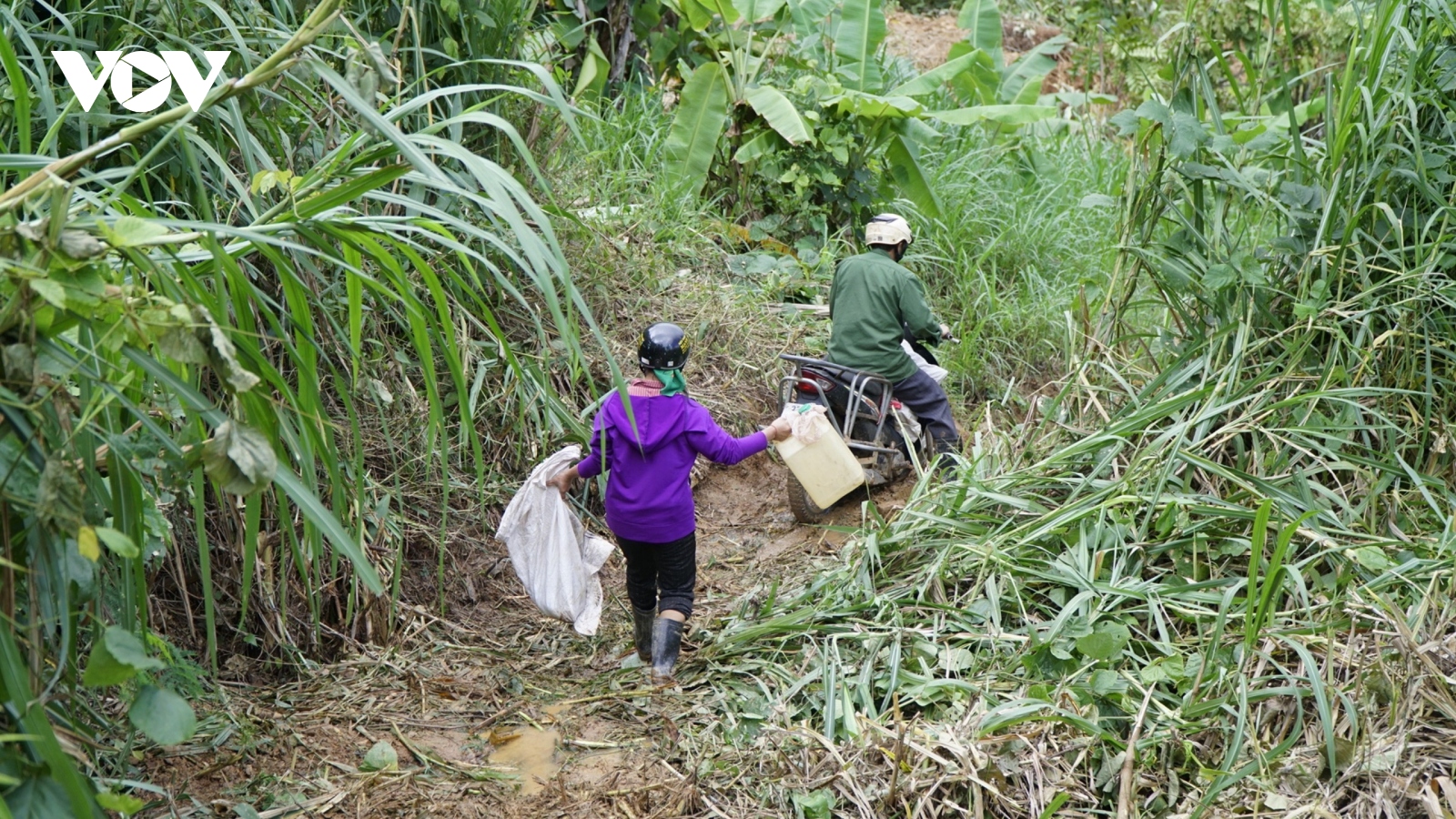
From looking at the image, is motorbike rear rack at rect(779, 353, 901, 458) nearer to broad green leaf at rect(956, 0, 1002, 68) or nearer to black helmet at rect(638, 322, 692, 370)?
black helmet at rect(638, 322, 692, 370)

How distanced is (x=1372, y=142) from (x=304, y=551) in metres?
3.72

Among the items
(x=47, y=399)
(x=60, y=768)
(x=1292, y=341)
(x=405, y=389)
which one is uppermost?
(x=47, y=399)

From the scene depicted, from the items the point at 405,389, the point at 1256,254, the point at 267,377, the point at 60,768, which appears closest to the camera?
the point at 60,768

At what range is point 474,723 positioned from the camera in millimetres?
4023

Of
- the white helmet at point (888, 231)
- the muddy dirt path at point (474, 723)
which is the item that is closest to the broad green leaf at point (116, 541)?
the muddy dirt path at point (474, 723)

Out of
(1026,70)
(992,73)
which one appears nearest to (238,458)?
(992,73)

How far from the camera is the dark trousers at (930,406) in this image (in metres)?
5.97

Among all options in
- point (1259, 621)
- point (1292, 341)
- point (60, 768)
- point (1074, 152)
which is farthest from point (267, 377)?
point (1074, 152)

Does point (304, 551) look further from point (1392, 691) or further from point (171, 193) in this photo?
point (1392, 691)

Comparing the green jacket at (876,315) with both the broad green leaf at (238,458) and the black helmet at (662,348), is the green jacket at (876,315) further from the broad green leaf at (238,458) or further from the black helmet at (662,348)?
the broad green leaf at (238,458)

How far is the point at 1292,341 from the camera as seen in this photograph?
414 centimetres

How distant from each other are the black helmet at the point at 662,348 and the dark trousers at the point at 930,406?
2109 millimetres

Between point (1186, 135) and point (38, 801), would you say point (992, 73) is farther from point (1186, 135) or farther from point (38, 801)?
point (38, 801)

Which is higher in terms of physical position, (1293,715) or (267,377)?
(267,377)
